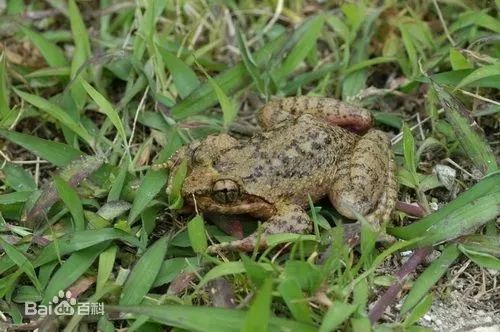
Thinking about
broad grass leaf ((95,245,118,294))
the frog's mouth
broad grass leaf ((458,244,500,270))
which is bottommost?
broad grass leaf ((458,244,500,270))

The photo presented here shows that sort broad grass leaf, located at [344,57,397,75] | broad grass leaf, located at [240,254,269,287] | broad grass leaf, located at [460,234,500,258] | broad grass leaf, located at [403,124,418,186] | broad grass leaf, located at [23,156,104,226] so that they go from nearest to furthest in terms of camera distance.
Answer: broad grass leaf, located at [240,254,269,287], broad grass leaf, located at [460,234,500,258], broad grass leaf, located at [23,156,104,226], broad grass leaf, located at [403,124,418,186], broad grass leaf, located at [344,57,397,75]

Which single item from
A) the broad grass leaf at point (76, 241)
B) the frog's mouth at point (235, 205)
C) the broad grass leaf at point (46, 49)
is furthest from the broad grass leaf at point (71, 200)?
the broad grass leaf at point (46, 49)

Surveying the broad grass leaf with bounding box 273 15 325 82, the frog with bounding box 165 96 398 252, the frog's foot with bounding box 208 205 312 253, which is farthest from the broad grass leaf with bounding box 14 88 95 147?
the broad grass leaf with bounding box 273 15 325 82

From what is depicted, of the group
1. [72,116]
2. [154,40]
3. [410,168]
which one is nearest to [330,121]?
[410,168]

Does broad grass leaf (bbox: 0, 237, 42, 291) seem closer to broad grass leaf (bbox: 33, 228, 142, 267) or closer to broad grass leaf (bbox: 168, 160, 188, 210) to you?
broad grass leaf (bbox: 33, 228, 142, 267)

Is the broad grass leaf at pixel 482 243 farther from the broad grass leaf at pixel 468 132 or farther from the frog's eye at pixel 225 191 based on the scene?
the frog's eye at pixel 225 191

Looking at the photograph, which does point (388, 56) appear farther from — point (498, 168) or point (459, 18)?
point (498, 168)
